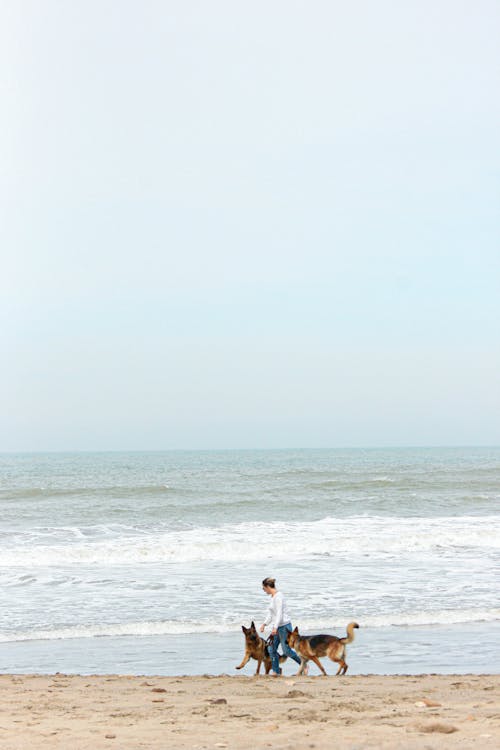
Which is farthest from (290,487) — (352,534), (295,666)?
(295,666)

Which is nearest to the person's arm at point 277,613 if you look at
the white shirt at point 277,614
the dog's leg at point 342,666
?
the white shirt at point 277,614

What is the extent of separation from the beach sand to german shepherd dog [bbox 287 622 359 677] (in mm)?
288

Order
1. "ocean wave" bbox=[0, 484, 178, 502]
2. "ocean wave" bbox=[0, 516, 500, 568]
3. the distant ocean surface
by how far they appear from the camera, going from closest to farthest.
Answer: the distant ocean surface, "ocean wave" bbox=[0, 516, 500, 568], "ocean wave" bbox=[0, 484, 178, 502]

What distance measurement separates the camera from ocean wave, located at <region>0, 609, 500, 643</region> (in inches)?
467

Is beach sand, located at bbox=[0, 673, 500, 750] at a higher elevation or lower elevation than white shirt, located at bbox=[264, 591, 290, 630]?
lower

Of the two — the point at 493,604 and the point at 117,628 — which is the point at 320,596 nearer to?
the point at 493,604

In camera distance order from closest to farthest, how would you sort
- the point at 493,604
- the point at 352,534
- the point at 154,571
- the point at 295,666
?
the point at 295,666 → the point at 493,604 → the point at 154,571 → the point at 352,534

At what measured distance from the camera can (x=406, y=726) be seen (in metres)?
6.40

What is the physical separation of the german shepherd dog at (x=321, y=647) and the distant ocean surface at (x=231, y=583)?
0.55 m

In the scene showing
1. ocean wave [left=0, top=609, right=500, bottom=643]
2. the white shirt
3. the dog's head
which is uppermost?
the white shirt

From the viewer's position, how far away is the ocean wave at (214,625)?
38.9ft

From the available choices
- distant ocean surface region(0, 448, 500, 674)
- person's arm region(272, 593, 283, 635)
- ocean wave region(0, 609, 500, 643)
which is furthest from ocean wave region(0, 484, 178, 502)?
person's arm region(272, 593, 283, 635)

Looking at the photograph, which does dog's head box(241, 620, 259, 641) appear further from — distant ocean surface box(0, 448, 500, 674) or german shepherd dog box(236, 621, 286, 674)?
distant ocean surface box(0, 448, 500, 674)

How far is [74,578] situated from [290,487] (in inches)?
1180
